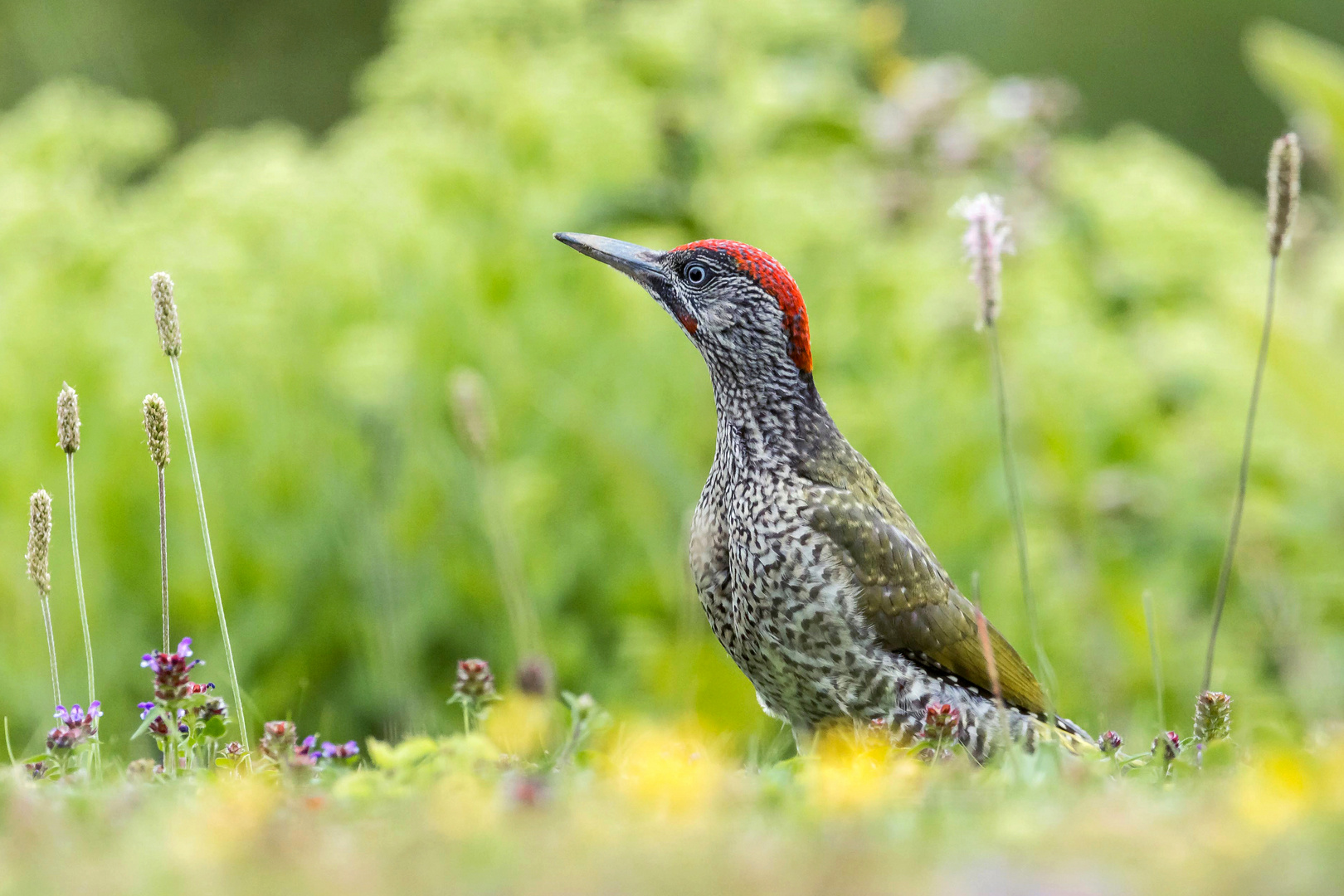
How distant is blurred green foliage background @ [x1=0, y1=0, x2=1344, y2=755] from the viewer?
Answer: 17.3ft

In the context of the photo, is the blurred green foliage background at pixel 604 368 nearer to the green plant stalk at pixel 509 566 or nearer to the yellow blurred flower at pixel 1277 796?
the green plant stalk at pixel 509 566

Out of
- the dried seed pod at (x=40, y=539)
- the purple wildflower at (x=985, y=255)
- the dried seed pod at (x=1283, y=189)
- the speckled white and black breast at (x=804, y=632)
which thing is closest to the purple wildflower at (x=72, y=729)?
the dried seed pod at (x=40, y=539)

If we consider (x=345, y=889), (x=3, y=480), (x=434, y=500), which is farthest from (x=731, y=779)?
(x=3, y=480)

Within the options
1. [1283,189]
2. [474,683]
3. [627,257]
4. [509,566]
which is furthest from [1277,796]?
[509,566]

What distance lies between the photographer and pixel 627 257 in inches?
138

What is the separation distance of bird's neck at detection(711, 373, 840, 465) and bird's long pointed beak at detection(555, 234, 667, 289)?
0.29 metres

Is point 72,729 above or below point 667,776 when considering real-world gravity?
above

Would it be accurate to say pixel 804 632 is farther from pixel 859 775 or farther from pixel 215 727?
pixel 215 727

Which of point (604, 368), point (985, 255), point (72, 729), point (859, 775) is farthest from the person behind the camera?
point (604, 368)

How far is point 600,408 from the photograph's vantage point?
5711 millimetres

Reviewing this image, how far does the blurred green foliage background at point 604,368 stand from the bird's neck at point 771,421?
1186 millimetres

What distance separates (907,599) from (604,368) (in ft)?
10.4

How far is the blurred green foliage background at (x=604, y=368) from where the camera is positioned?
17.3 feet

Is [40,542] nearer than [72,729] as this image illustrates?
No
